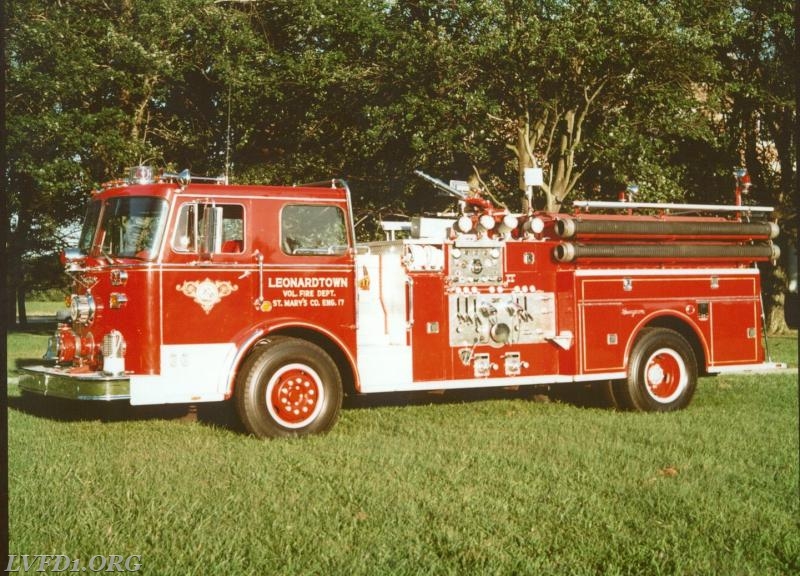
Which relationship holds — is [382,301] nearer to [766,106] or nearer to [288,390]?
[288,390]

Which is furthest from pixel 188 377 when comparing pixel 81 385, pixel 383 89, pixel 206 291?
pixel 383 89

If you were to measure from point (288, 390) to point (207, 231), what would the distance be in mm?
1675

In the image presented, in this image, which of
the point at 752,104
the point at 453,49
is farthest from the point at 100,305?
the point at 752,104

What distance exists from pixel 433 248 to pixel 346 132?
12180 mm

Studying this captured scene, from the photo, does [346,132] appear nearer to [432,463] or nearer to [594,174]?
[594,174]

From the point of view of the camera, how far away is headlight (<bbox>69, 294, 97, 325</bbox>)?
32.0ft

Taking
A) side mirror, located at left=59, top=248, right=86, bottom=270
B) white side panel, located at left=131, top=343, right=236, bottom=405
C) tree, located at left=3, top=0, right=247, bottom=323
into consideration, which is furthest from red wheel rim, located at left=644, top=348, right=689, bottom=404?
tree, located at left=3, top=0, right=247, bottom=323

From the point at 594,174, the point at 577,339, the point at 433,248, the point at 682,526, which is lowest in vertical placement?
the point at 682,526

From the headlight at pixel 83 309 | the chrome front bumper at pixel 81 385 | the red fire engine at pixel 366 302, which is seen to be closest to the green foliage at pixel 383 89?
the red fire engine at pixel 366 302

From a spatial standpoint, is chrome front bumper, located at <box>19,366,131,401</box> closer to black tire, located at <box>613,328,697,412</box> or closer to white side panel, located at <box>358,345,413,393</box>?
white side panel, located at <box>358,345,413,393</box>

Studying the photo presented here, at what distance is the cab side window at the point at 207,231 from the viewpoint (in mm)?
9539

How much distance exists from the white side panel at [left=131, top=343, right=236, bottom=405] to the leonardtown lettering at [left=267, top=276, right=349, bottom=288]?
29.8 inches

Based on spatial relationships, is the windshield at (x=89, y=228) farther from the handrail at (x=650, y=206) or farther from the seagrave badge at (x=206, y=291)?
the handrail at (x=650, y=206)

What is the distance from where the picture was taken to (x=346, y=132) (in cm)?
2267
